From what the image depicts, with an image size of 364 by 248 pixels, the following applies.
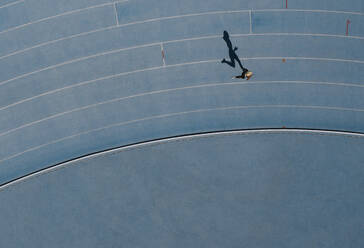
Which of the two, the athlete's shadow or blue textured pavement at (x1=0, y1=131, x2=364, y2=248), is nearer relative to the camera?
blue textured pavement at (x1=0, y1=131, x2=364, y2=248)

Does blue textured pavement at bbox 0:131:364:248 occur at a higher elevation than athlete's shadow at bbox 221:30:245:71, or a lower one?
lower

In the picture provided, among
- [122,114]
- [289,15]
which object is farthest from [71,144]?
[289,15]

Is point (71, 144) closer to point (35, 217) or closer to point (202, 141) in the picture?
point (35, 217)

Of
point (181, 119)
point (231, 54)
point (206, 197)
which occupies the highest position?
point (231, 54)

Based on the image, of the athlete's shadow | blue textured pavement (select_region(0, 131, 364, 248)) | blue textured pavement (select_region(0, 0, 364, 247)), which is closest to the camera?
blue textured pavement (select_region(0, 131, 364, 248))

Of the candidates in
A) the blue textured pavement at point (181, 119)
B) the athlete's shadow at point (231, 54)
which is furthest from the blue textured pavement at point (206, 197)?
the athlete's shadow at point (231, 54)

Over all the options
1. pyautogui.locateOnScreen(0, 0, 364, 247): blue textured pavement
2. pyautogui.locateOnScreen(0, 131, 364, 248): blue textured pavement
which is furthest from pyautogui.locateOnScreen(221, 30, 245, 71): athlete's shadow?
pyautogui.locateOnScreen(0, 131, 364, 248): blue textured pavement

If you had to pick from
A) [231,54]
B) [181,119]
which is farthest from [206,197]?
[231,54]

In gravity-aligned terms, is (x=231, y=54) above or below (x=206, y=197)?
above

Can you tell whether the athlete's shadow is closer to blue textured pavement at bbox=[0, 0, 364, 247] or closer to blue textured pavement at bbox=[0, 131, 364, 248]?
blue textured pavement at bbox=[0, 0, 364, 247]

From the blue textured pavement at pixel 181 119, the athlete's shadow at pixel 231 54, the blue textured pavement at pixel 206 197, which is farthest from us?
the athlete's shadow at pixel 231 54

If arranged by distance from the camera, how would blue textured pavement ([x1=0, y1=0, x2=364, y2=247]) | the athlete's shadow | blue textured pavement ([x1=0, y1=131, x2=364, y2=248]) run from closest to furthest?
blue textured pavement ([x1=0, y1=131, x2=364, y2=248]), blue textured pavement ([x1=0, y1=0, x2=364, y2=247]), the athlete's shadow

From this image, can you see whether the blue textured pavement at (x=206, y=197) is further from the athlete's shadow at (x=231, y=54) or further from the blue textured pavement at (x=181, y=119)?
the athlete's shadow at (x=231, y=54)

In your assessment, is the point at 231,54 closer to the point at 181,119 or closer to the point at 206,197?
the point at 181,119
